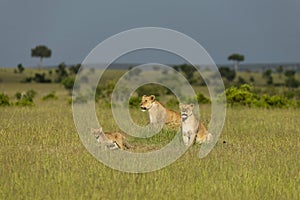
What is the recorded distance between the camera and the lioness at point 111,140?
33.9 feet

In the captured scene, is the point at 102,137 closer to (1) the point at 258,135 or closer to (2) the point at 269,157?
(2) the point at 269,157

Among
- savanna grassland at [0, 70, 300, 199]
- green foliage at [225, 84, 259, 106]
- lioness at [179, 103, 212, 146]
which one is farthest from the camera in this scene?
green foliage at [225, 84, 259, 106]

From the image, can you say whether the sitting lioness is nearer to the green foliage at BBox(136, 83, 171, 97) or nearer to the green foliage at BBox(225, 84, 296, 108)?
the green foliage at BBox(225, 84, 296, 108)

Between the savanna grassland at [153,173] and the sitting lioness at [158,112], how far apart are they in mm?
597

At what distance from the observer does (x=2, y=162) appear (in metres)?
8.77

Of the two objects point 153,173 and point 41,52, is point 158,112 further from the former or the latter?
point 41,52

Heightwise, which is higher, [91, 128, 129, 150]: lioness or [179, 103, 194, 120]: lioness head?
[179, 103, 194, 120]: lioness head

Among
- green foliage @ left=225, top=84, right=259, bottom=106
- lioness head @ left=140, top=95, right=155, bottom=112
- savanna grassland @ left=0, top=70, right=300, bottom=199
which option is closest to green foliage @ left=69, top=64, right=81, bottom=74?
green foliage @ left=225, top=84, right=259, bottom=106

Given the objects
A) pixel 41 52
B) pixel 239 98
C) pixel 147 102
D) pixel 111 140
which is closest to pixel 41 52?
pixel 41 52

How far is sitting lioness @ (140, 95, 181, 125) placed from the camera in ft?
41.2

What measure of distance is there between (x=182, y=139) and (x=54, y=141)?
249 centimetres

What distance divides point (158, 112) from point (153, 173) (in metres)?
4.53

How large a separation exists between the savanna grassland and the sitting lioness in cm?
60

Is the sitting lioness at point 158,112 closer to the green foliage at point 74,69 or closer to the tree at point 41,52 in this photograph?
the green foliage at point 74,69
